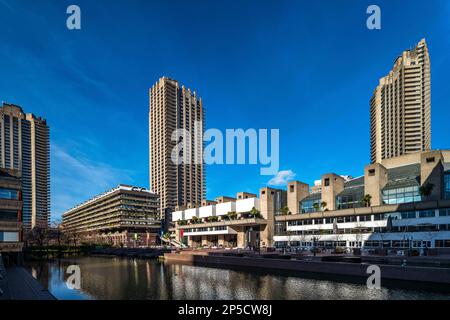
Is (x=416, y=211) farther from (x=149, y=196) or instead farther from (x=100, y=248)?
(x=149, y=196)

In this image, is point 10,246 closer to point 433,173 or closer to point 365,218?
point 365,218

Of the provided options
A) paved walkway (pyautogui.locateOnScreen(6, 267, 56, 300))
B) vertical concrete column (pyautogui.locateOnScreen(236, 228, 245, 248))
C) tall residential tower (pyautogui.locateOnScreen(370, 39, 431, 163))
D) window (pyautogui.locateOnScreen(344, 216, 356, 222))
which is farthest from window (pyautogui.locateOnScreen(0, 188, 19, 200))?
tall residential tower (pyautogui.locateOnScreen(370, 39, 431, 163))

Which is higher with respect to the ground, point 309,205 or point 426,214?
point 309,205

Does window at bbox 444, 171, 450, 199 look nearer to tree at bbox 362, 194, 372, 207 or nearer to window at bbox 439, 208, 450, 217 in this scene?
window at bbox 439, 208, 450, 217

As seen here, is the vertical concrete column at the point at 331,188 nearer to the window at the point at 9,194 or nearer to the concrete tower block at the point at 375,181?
the concrete tower block at the point at 375,181

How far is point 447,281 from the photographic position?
30.7 m

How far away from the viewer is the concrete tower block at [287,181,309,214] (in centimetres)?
8537

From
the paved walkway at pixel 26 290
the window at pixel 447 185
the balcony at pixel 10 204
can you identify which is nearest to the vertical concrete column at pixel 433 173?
the window at pixel 447 185

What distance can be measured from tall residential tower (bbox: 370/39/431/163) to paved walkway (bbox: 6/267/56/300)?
556ft

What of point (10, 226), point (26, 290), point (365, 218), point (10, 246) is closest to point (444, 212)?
point (365, 218)

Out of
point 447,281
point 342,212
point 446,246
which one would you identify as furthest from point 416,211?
point 447,281

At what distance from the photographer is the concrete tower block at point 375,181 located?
67863 mm

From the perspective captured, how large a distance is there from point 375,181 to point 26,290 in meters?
67.4

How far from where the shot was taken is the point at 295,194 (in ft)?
282
